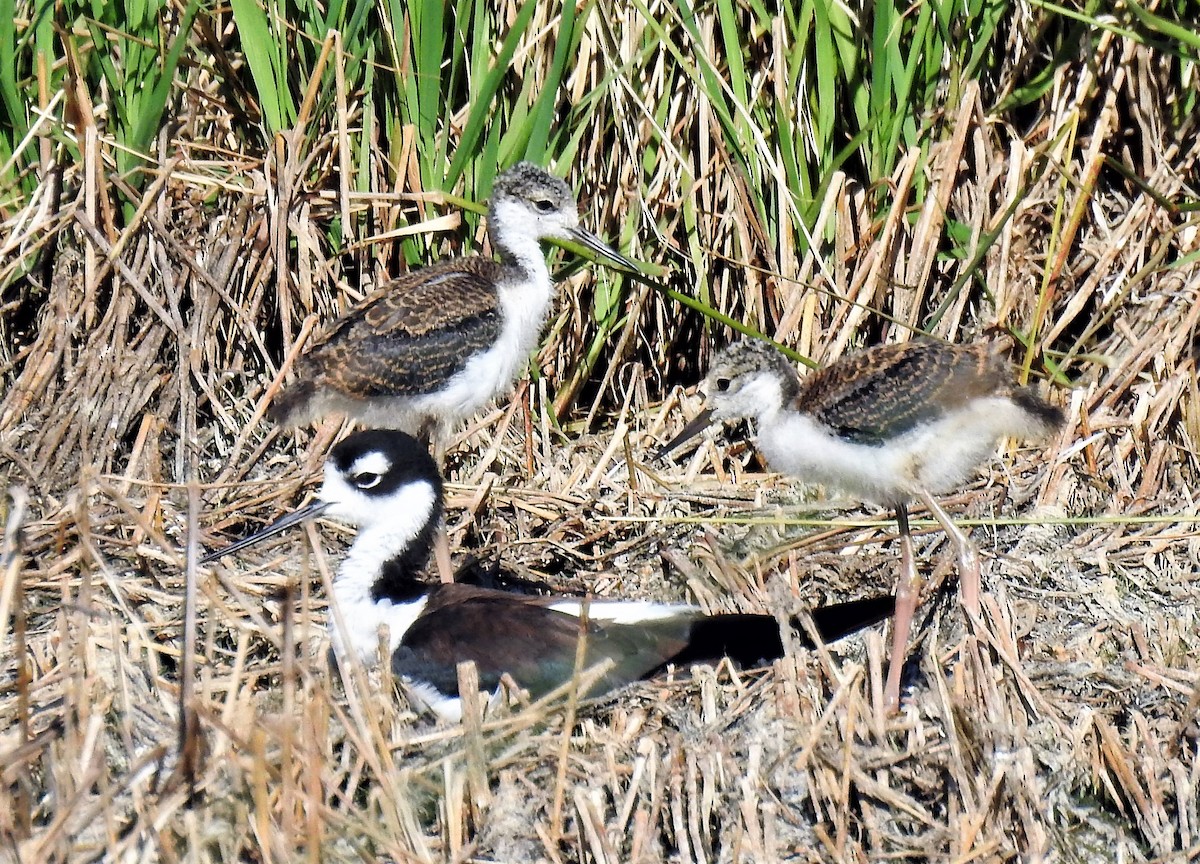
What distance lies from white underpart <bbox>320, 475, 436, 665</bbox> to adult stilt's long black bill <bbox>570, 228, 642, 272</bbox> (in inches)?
52.3

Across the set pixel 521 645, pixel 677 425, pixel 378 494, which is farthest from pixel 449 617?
pixel 677 425

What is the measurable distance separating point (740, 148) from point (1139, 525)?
1975 mm

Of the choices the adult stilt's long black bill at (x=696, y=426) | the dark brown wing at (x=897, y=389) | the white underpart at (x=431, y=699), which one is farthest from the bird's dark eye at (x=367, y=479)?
the dark brown wing at (x=897, y=389)

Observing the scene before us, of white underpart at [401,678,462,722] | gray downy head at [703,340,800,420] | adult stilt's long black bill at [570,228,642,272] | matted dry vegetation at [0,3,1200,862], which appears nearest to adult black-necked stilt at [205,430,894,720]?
white underpart at [401,678,462,722]

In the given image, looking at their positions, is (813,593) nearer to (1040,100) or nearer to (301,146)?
(1040,100)

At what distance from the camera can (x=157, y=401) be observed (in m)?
5.89

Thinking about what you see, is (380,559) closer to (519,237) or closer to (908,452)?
(519,237)

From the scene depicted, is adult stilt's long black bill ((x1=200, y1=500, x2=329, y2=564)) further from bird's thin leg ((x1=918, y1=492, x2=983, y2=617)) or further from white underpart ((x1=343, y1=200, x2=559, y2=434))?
bird's thin leg ((x1=918, y1=492, x2=983, y2=617))

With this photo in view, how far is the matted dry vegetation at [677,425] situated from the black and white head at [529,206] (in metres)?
0.36

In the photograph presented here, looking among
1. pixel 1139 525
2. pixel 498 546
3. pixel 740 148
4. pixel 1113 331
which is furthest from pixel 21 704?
pixel 1113 331

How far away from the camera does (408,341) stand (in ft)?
17.2

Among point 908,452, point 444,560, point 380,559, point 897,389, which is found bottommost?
point 444,560

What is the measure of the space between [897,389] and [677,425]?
174 cm

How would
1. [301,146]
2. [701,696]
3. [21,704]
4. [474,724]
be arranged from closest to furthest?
[21,704] → [474,724] → [701,696] → [301,146]
